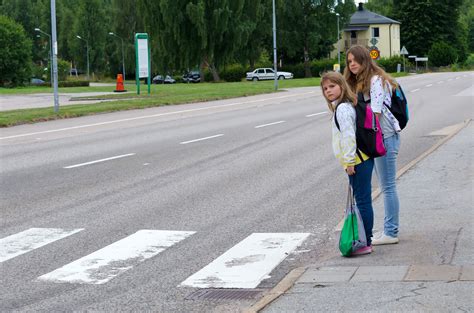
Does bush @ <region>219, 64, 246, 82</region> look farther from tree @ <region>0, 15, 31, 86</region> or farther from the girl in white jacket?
the girl in white jacket

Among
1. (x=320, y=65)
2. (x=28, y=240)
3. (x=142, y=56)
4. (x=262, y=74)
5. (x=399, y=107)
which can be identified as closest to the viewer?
(x=399, y=107)

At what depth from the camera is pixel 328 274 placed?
6512 millimetres

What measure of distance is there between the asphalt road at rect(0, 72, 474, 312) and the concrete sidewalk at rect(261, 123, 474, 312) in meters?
0.47

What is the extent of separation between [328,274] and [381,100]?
164 cm

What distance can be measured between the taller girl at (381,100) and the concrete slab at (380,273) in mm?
1056

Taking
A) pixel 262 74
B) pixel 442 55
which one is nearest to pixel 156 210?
pixel 262 74

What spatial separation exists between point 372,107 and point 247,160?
25.0 ft

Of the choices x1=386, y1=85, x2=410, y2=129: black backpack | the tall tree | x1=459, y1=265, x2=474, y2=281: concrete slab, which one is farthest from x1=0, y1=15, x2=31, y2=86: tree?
x1=459, y1=265, x2=474, y2=281: concrete slab

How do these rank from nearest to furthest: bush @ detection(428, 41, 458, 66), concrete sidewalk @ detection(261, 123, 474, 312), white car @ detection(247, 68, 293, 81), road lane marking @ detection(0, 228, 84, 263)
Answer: concrete sidewalk @ detection(261, 123, 474, 312), road lane marking @ detection(0, 228, 84, 263), white car @ detection(247, 68, 293, 81), bush @ detection(428, 41, 458, 66)

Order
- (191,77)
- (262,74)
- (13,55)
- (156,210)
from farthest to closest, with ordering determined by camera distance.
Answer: (191,77), (262,74), (13,55), (156,210)

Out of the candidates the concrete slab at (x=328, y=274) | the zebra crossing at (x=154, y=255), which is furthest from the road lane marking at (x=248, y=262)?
the concrete slab at (x=328, y=274)

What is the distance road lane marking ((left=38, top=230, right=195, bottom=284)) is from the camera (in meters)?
6.86

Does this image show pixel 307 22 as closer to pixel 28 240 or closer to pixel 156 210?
pixel 156 210

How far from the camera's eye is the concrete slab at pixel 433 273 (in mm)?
6082
